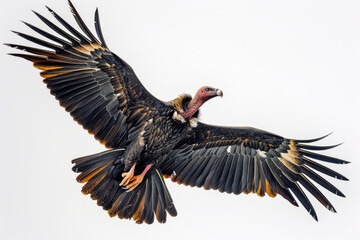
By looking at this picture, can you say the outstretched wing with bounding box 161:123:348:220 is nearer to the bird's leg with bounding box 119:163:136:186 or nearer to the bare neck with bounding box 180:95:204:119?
the bare neck with bounding box 180:95:204:119

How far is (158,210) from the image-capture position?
32.2 ft

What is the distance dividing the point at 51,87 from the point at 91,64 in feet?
2.34

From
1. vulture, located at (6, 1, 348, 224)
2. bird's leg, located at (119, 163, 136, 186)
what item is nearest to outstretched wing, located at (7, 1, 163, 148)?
vulture, located at (6, 1, 348, 224)

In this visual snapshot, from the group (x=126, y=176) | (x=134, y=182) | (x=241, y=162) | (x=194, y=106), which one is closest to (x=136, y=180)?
(x=134, y=182)

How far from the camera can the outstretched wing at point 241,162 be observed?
10.2 meters

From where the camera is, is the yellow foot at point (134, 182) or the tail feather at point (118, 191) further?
the yellow foot at point (134, 182)

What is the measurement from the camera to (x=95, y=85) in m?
9.25

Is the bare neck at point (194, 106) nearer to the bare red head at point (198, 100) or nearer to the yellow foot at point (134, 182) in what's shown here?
the bare red head at point (198, 100)

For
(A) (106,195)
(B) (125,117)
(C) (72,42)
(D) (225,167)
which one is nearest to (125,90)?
(B) (125,117)

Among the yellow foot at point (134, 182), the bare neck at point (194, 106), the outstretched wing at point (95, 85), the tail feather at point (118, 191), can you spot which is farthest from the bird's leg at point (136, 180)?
the bare neck at point (194, 106)

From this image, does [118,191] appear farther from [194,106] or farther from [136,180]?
[194,106]

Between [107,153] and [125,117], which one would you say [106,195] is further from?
[125,117]

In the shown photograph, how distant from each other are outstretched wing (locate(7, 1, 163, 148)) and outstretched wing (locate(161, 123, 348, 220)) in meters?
1.23

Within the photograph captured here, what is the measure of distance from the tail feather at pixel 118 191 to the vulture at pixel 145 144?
16 mm
